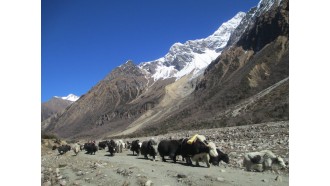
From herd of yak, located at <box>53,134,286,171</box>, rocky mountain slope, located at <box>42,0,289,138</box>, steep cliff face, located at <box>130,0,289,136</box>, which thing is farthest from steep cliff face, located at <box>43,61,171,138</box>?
herd of yak, located at <box>53,134,286,171</box>

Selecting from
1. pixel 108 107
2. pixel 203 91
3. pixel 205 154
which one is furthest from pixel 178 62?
pixel 205 154

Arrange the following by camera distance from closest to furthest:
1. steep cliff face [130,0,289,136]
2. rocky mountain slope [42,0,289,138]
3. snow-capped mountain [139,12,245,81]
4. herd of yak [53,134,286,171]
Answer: herd of yak [53,134,286,171] → steep cliff face [130,0,289,136] → rocky mountain slope [42,0,289,138] → snow-capped mountain [139,12,245,81]

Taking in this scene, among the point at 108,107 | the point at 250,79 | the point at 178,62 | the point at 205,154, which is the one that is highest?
the point at 178,62

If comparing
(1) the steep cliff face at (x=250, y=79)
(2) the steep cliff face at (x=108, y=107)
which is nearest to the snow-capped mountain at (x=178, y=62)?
(2) the steep cliff face at (x=108, y=107)

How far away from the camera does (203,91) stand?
76.5 m

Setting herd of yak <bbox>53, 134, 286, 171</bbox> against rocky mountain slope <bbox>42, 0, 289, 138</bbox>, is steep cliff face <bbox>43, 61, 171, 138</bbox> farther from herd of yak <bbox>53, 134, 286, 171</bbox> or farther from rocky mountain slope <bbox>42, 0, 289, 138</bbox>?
herd of yak <bbox>53, 134, 286, 171</bbox>

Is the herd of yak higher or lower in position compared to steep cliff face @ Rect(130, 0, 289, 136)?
lower

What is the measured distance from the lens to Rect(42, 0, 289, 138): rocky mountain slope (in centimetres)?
4222

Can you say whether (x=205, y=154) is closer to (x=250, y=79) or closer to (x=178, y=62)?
(x=250, y=79)

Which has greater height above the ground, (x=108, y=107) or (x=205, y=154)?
(x=205, y=154)
